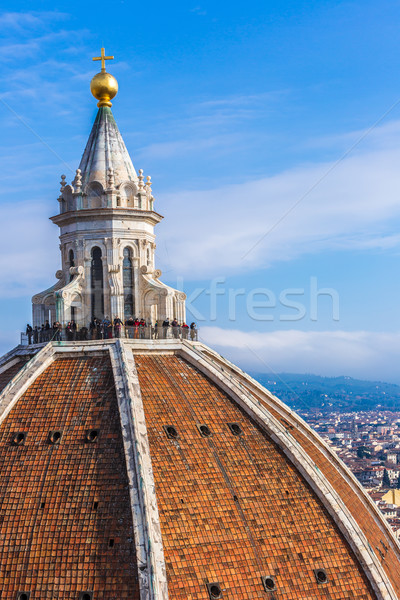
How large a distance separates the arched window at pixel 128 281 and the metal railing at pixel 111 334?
1.50 m

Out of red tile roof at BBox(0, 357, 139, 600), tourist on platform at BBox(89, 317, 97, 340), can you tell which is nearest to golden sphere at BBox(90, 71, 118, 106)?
tourist on platform at BBox(89, 317, 97, 340)

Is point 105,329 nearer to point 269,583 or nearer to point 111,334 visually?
point 111,334

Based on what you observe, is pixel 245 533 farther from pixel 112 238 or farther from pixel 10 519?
pixel 112 238

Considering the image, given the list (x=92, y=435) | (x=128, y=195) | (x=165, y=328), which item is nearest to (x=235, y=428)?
(x=92, y=435)

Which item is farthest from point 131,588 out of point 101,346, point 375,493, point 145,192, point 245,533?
point 375,493

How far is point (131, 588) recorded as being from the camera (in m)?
24.2

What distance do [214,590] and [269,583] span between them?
1731mm

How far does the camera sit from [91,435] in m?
27.4

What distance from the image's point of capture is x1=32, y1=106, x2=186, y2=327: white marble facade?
33125 millimetres

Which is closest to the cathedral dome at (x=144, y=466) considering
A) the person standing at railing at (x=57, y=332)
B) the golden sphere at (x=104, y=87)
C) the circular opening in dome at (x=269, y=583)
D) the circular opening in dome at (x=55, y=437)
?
the circular opening in dome at (x=55, y=437)

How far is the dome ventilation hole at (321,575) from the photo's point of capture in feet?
87.7

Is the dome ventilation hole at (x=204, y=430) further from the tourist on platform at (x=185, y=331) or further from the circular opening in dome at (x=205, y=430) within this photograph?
the tourist on platform at (x=185, y=331)

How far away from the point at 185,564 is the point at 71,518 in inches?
131

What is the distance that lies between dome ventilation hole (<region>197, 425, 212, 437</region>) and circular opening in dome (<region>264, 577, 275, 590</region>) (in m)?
4.82
